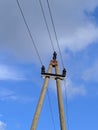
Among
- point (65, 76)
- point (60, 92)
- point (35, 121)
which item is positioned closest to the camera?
point (35, 121)

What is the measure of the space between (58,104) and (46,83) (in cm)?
144

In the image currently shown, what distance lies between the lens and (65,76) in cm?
2019

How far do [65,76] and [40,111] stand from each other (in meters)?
2.95

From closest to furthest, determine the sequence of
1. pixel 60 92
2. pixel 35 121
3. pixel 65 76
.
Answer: pixel 35 121 < pixel 60 92 < pixel 65 76

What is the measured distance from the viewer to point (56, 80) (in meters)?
19.8

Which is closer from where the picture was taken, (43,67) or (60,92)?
(60,92)

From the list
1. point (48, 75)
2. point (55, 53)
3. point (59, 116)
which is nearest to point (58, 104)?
point (59, 116)

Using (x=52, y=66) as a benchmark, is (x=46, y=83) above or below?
below

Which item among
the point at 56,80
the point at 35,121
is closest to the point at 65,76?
the point at 56,80

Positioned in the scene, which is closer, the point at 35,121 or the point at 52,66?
the point at 35,121

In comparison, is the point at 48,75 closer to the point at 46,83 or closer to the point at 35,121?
Result: the point at 46,83

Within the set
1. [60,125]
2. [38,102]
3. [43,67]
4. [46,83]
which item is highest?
[43,67]

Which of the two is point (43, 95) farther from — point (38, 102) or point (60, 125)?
point (60, 125)

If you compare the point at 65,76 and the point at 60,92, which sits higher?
the point at 65,76
